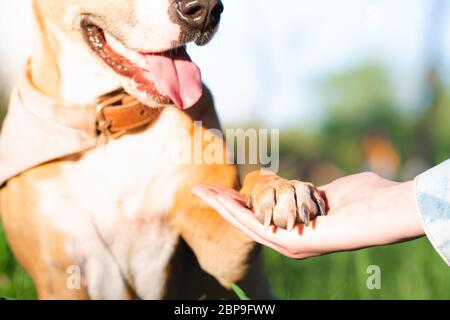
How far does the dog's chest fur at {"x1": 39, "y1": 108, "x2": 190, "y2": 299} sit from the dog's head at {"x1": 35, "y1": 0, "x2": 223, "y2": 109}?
150mm

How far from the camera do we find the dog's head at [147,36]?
2.74 m

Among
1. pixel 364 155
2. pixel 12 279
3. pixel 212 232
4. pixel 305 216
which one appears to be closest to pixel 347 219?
pixel 305 216

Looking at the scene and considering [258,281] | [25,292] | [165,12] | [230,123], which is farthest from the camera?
[230,123]

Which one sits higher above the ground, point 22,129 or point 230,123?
point 22,129

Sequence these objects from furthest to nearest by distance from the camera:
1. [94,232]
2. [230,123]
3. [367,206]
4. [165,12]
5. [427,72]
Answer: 1. [427,72]
2. [230,123]
3. [94,232]
4. [165,12]
5. [367,206]

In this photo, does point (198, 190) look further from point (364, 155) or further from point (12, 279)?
point (364, 155)

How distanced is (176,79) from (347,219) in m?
0.76

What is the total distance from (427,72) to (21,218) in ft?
12.9

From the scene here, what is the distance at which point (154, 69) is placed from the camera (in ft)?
9.31

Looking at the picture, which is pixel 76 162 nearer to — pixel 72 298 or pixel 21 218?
pixel 21 218

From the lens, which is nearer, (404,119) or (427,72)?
(427,72)

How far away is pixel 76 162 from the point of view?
9.78ft

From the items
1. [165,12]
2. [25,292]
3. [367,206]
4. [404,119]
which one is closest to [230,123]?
[25,292]

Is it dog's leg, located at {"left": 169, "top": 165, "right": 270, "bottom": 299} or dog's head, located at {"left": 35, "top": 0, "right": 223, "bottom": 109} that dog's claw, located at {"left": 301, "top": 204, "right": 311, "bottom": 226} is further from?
dog's head, located at {"left": 35, "top": 0, "right": 223, "bottom": 109}
